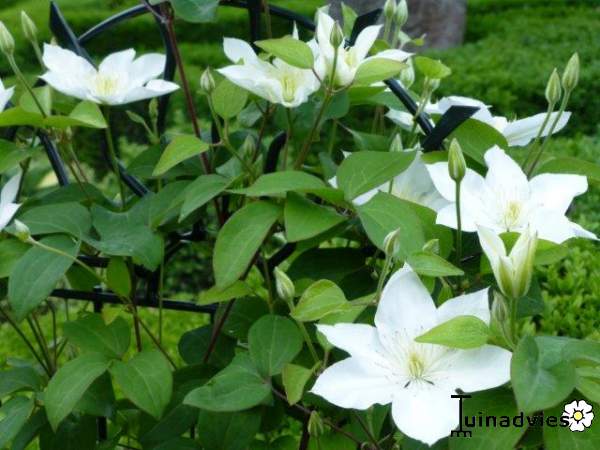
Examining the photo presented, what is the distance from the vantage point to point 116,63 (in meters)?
1.02

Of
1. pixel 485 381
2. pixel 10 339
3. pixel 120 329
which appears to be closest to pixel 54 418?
pixel 120 329

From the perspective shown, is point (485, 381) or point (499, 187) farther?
point (499, 187)

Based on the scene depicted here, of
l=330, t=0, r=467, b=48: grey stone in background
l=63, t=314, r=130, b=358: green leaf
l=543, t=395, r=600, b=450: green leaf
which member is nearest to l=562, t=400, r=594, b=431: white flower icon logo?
l=543, t=395, r=600, b=450: green leaf

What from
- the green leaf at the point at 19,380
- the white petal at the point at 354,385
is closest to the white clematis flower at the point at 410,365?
the white petal at the point at 354,385

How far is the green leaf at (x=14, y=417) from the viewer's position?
0.93 metres

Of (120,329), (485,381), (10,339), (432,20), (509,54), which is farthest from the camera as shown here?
(432,20)

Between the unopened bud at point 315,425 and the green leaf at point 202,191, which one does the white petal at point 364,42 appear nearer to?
the green leaf at point 202,191

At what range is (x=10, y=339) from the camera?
2447 millimetres

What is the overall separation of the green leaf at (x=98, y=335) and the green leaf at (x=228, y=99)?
231 mm

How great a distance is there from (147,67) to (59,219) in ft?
0.66

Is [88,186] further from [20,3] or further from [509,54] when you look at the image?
[20,3]

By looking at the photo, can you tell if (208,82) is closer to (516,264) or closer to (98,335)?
(98,335)

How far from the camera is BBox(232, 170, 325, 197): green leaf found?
2.73 feet

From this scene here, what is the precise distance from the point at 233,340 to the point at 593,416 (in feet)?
1.47
